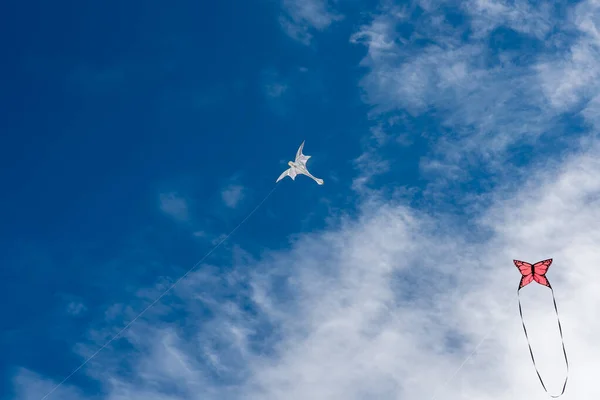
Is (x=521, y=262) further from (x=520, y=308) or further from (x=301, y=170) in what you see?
(x=301, y=170)

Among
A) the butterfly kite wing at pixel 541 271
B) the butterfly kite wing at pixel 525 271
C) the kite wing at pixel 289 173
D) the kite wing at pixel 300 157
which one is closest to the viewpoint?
the butterfly kite wing at pixel 541 271

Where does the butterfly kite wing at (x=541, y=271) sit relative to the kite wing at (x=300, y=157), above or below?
below

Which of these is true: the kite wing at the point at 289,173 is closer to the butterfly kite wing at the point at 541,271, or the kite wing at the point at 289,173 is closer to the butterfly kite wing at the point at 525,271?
the butterfly kite wing at the point at 525,271

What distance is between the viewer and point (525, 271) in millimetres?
27938

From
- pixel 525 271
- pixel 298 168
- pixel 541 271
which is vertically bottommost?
pixel 541 271

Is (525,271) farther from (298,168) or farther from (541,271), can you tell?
(298,168)

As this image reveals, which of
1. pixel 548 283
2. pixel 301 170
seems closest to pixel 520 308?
pixel 548 283

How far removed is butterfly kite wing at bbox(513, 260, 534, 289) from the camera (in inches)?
1093

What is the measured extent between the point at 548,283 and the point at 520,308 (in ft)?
9.28

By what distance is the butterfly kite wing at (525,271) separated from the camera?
91.0 ft

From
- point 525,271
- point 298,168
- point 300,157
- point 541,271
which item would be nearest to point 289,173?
point 298,168

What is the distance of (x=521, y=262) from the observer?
2797 centimetres

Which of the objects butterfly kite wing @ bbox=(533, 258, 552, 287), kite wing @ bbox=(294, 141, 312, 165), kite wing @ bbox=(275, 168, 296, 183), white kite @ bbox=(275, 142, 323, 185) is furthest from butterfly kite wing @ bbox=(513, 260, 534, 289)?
kite wing @ bbox=(275, 168, 296, 183)

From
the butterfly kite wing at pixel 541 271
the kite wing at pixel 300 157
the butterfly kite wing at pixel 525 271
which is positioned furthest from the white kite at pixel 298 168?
the butterfly kite wing at pixel 541 271
